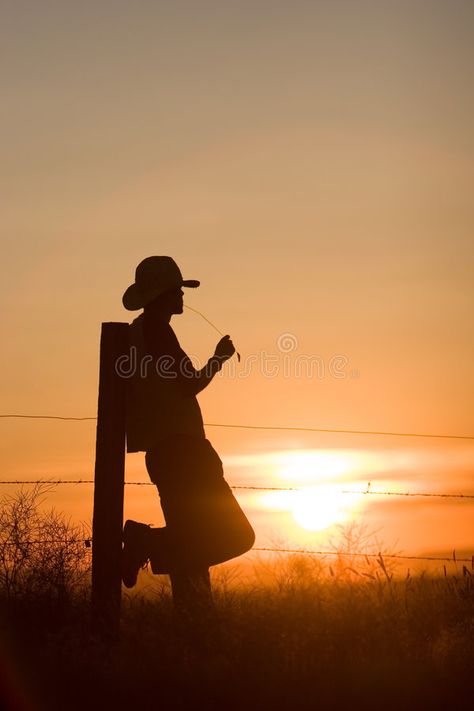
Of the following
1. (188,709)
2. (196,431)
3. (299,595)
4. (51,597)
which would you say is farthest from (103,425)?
(188,709)

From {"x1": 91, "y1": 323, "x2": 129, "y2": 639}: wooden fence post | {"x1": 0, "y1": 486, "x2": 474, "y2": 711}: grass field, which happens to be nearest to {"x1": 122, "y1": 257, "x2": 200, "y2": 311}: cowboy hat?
{"x1": 91, "y1": 323, "x2": 129, "y2": 639}: wooden fence post

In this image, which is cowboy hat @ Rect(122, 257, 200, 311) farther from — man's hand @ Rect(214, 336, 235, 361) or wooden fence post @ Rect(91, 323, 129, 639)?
man's hand @ Rect(214, 336, 235, 361)

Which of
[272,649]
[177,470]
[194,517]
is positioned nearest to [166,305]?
[177,470]

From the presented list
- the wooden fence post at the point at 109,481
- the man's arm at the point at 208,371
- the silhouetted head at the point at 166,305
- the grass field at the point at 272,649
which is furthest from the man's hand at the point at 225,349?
the grass field at the point at 272,649

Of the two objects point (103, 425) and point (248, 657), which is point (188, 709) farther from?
point (103, 425)

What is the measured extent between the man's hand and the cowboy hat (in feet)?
2.06

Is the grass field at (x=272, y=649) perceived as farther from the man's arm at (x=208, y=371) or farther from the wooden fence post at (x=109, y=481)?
the man's arm at (x=208, y=371)

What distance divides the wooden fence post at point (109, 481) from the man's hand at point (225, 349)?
2.48 feet

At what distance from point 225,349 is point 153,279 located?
0.81 meters

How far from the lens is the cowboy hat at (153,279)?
21.6 feet

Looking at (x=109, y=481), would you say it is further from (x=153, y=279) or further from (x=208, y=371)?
(x=153, y=279)

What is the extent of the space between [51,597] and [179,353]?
1798mm

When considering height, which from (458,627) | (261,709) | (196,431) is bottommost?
(261,709)

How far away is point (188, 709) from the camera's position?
183 inches
